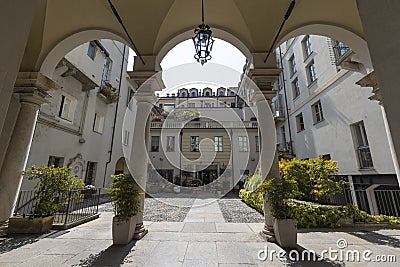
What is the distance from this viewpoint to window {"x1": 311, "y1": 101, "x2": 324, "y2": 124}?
10.8 m

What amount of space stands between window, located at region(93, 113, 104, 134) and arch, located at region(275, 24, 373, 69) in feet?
35.3

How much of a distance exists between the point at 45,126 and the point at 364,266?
33.3 ft

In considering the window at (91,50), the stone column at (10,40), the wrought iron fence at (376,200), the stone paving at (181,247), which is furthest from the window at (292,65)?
the stone column at (10,40)

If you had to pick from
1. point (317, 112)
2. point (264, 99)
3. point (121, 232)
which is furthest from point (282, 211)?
point (317, 112)

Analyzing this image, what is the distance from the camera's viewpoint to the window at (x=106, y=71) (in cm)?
1155

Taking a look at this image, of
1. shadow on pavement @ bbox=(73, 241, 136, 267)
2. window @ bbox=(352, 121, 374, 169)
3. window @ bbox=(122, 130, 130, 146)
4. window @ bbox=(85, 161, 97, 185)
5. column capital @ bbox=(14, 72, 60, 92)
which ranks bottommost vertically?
shadow on pavement @ bbox=(73, 241, 136, 267)

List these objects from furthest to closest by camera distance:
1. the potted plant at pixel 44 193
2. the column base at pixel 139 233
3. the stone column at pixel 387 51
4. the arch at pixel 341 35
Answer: the arch at pixel 341 35 → the potted plant at pixel 44 193 → the column base at pixel 139 233 → the stone column at pixel 387 51

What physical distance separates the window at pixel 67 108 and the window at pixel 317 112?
1351 centimetres

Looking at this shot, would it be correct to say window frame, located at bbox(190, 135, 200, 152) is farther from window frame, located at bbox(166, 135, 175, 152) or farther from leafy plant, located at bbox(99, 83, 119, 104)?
leafy plant, located at bbox(99, 83, 119, 104)

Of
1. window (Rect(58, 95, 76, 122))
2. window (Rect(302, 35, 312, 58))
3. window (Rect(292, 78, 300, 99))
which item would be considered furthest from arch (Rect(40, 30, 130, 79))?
window (Rect(292, 78, 300, 99))

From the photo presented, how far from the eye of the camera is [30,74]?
4492 mm

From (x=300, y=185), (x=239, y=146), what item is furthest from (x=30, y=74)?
(x=239, y=146)

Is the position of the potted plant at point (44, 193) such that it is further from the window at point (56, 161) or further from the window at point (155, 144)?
the window at point (155, 144)

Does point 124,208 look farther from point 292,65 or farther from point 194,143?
point 292,65
